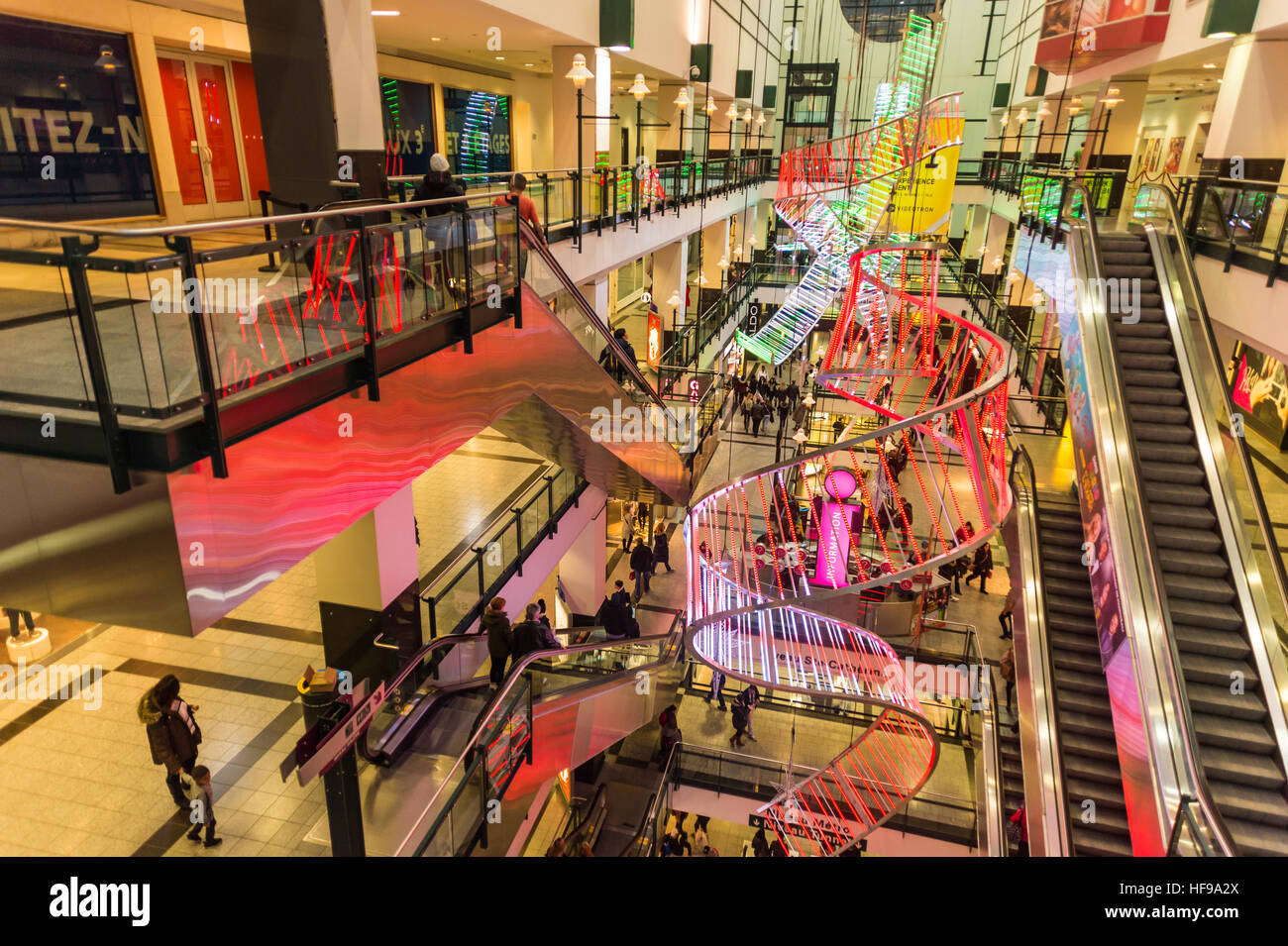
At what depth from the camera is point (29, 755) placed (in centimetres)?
637

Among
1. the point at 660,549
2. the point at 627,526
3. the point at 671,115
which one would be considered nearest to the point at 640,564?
the point at 660,549

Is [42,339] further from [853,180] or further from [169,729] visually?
[853,180]

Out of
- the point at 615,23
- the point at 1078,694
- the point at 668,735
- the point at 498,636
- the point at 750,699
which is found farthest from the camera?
the point at 750,699

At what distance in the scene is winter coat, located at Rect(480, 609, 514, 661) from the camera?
25.9 feet

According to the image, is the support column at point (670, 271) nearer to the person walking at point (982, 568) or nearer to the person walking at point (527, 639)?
the person walking at point (982, 568)

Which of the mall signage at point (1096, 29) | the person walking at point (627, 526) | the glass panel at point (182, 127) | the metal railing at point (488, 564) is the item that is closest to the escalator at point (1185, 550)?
the mall signage at point (1096, 29)

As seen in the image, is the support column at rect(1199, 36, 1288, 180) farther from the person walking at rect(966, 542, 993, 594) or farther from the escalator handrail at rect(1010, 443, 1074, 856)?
the person walking at rect(966, 542, 993, 594)

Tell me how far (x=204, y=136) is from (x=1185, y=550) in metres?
12.7

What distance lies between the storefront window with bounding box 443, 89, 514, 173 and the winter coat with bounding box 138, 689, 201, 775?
41.1 ft

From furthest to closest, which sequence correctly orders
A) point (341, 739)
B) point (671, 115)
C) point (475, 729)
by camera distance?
point (671, 115) < point (475, 729) < point (341, 739)

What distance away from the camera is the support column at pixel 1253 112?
363 inches

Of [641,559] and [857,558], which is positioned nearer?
[857,558]

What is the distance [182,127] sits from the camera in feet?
31.8
